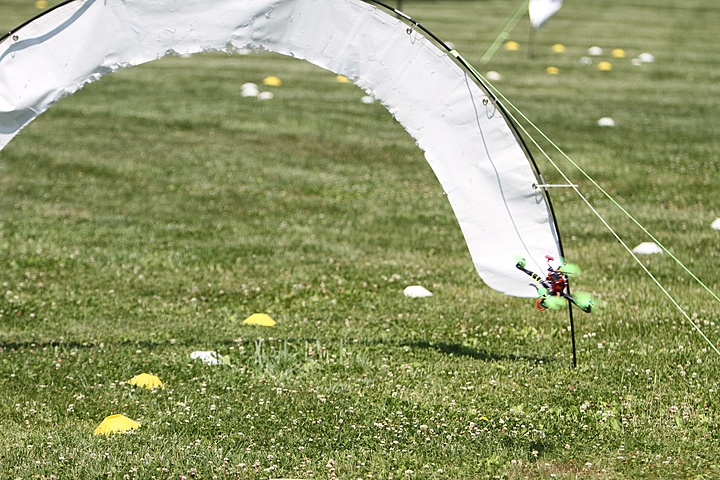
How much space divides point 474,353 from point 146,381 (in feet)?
9.53

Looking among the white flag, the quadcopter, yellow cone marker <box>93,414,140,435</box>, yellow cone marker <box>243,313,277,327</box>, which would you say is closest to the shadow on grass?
the quadcopter

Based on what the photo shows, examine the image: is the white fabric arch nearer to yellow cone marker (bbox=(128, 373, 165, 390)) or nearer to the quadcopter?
the quadcopter

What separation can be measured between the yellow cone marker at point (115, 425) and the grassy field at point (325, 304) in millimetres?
119

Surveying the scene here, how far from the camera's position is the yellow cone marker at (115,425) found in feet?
22.9

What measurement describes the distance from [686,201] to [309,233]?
5.63 meters

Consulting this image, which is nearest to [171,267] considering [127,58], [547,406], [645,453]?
[127,58]

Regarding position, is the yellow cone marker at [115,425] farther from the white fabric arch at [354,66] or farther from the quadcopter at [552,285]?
the quadcopter at [552,285]

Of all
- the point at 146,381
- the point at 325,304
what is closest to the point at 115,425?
the point at 146,381

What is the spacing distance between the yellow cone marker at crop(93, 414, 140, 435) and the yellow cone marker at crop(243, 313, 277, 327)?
2566mm

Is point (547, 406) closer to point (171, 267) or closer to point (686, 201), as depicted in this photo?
point (171, 267)

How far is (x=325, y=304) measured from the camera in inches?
404

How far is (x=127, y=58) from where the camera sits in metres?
7.89

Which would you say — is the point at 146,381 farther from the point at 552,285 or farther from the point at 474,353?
the point at 552,285

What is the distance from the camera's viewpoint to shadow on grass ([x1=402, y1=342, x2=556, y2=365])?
8.57 meters
